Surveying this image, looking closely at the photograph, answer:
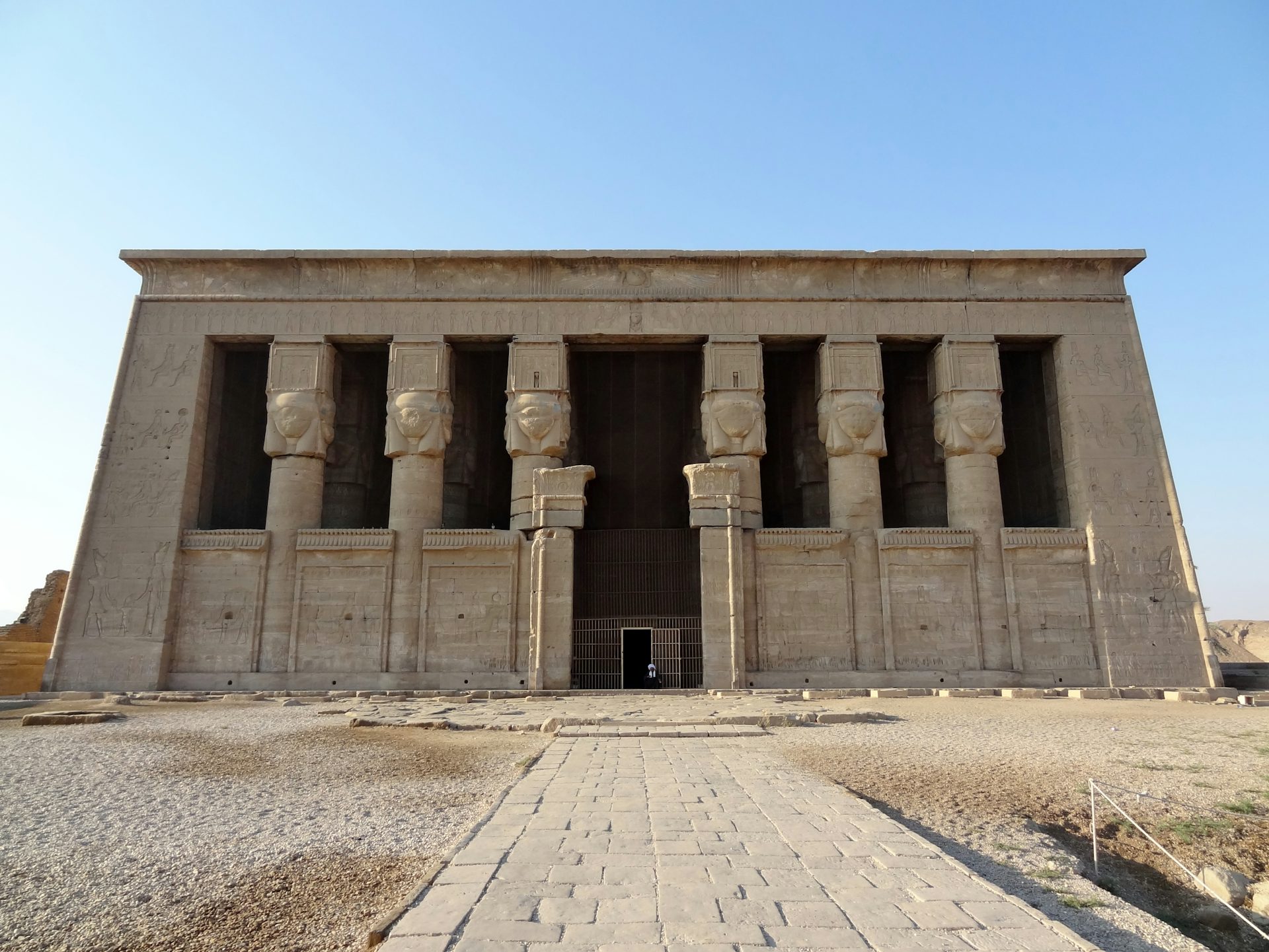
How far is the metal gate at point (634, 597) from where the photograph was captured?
56.5 feet

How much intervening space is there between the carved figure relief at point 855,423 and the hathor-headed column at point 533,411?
19.4 feet

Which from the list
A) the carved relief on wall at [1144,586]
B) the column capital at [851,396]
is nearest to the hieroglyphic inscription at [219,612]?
the column capital at [851,396]

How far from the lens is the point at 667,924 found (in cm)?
308

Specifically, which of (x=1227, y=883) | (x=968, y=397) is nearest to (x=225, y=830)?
(x=1227, y=883)

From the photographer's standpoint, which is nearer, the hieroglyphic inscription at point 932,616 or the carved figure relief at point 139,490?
the hieroglyphic inscription at point 932,616

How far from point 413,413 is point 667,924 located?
48.8ft

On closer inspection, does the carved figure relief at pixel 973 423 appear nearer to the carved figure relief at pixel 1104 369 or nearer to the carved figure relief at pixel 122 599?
the carved figure relief at pixel 1104 369

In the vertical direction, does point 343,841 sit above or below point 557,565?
below

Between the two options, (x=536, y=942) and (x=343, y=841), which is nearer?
(x=536, y=942)

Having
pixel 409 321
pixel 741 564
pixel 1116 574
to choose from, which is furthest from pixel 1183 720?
pixel 409 321

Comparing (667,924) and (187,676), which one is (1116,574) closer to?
(667,924)

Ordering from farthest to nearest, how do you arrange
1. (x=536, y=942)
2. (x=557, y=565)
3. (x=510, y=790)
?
1. (x=557, y=565)
2. (x=510, y=790)
3. (x=536, y=942)

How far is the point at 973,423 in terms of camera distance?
16.7m

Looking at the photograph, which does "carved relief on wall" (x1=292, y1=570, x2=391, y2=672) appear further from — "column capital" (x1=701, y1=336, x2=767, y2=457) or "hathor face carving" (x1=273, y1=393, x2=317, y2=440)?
"column capital" (x1=701, y1=336, x2=767, y2=457)
